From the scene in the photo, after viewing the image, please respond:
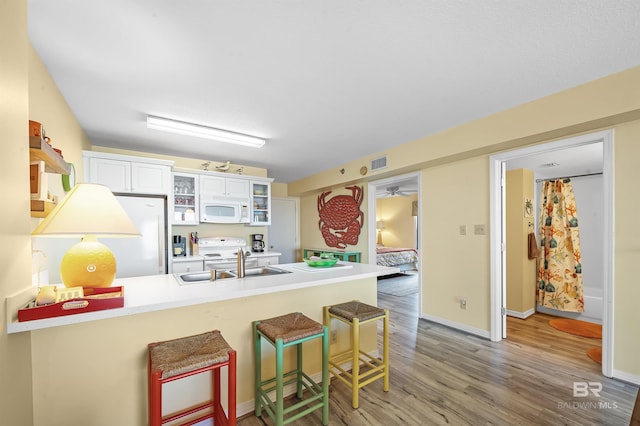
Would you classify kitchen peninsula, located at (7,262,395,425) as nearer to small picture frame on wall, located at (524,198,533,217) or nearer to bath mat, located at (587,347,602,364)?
bath mat, located at (587,347,602,364)

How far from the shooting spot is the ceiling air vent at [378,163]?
393cm

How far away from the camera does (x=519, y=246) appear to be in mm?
3770

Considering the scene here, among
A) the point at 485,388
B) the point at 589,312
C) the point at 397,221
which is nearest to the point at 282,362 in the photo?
the point at 485,388

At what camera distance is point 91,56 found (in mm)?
1782

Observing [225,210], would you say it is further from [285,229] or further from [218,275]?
[218,275]

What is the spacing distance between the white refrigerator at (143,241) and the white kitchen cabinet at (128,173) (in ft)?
0.44

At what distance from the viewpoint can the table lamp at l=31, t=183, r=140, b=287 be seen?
125cm

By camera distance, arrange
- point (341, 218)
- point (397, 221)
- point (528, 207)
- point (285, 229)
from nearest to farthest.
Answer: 1. point (528, 207)
2. point (341, 218)
3. point (285, 229)
4. point (397, 221)

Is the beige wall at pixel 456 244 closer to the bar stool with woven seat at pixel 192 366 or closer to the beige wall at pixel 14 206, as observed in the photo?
the bar stool with woven seat at pixel 192 366

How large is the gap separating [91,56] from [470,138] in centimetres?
333

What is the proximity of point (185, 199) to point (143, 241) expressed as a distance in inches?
34.3

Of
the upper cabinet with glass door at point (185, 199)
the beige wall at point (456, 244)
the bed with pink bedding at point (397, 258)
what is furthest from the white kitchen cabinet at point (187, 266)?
the bed with pink bedding at point (397, 258)

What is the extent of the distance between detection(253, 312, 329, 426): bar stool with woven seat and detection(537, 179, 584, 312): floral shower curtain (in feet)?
12.4

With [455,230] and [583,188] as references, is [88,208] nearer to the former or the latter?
[455,230]
